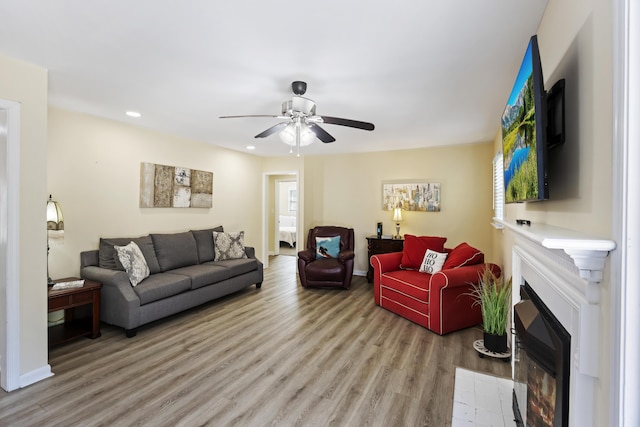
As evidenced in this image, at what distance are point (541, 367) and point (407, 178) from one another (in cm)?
432

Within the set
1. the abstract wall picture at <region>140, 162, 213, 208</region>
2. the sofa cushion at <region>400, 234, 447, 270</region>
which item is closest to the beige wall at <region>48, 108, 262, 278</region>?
the abstract wall picture at <region>140, 162, 213, 208</region>

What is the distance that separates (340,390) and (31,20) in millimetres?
3079

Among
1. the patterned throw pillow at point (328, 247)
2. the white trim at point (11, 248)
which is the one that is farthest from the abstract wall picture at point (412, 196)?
the white trim at point (11, 248)

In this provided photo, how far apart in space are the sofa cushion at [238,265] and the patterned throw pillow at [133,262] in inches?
41.3

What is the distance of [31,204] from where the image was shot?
227cm

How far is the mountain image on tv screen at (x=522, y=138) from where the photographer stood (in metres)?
1.22

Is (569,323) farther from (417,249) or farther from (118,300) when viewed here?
(118,300)

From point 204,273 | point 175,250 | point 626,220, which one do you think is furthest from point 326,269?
point 626,220

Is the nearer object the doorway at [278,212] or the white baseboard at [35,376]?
the white baseboard at [35,376]

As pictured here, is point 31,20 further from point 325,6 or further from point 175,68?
point 325,6

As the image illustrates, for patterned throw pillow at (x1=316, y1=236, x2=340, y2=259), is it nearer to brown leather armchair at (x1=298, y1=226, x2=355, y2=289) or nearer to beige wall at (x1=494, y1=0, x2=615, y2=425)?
brown leather armchair at (x1=298, y1=226, x2=355, y2=289)

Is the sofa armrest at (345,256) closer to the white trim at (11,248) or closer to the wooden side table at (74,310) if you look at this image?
the wooden side table at (74,310)

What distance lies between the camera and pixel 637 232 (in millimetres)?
712

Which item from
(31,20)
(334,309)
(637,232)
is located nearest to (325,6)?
(637,232)
